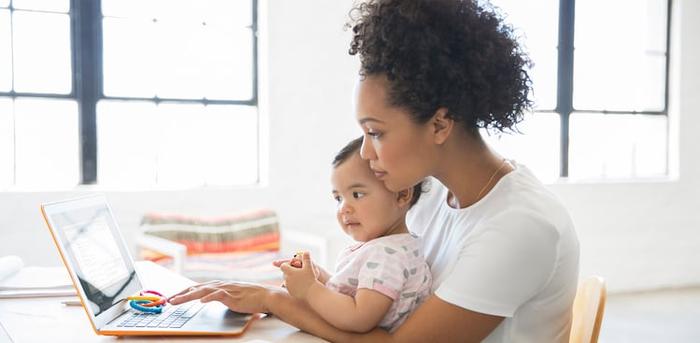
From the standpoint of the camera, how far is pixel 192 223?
363 cm

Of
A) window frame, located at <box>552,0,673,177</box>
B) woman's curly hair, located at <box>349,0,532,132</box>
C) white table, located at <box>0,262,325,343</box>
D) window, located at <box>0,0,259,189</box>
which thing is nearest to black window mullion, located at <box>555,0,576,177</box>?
window frame, located at <box>552,0,673,177</box>

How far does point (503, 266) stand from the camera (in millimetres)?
1218

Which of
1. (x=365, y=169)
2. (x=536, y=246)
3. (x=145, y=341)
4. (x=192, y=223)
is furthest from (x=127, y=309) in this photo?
(x=192, y=223)

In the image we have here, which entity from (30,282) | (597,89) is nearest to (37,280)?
(30,282)

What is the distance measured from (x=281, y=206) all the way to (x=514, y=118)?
277 cm

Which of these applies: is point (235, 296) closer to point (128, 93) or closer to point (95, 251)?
point (95, 251)

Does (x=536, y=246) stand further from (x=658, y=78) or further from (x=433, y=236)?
(x=658, y=78)

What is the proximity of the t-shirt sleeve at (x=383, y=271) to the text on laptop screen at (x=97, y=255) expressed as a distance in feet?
1.62

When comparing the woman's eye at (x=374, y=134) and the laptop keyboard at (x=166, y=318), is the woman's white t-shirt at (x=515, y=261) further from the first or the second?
the laptop keyboard at (x=166, y=318)

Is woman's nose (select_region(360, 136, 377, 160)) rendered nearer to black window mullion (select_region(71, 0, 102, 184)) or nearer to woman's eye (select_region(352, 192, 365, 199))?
woman's eye (select_region(352, 192, 365, 199))

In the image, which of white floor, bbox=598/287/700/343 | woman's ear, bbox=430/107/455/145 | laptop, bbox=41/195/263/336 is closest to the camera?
laptop, bbox=41/195/263/336

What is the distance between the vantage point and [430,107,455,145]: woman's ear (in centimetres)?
132

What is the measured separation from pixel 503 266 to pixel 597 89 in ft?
14.6

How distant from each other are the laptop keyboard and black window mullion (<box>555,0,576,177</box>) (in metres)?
4.19
